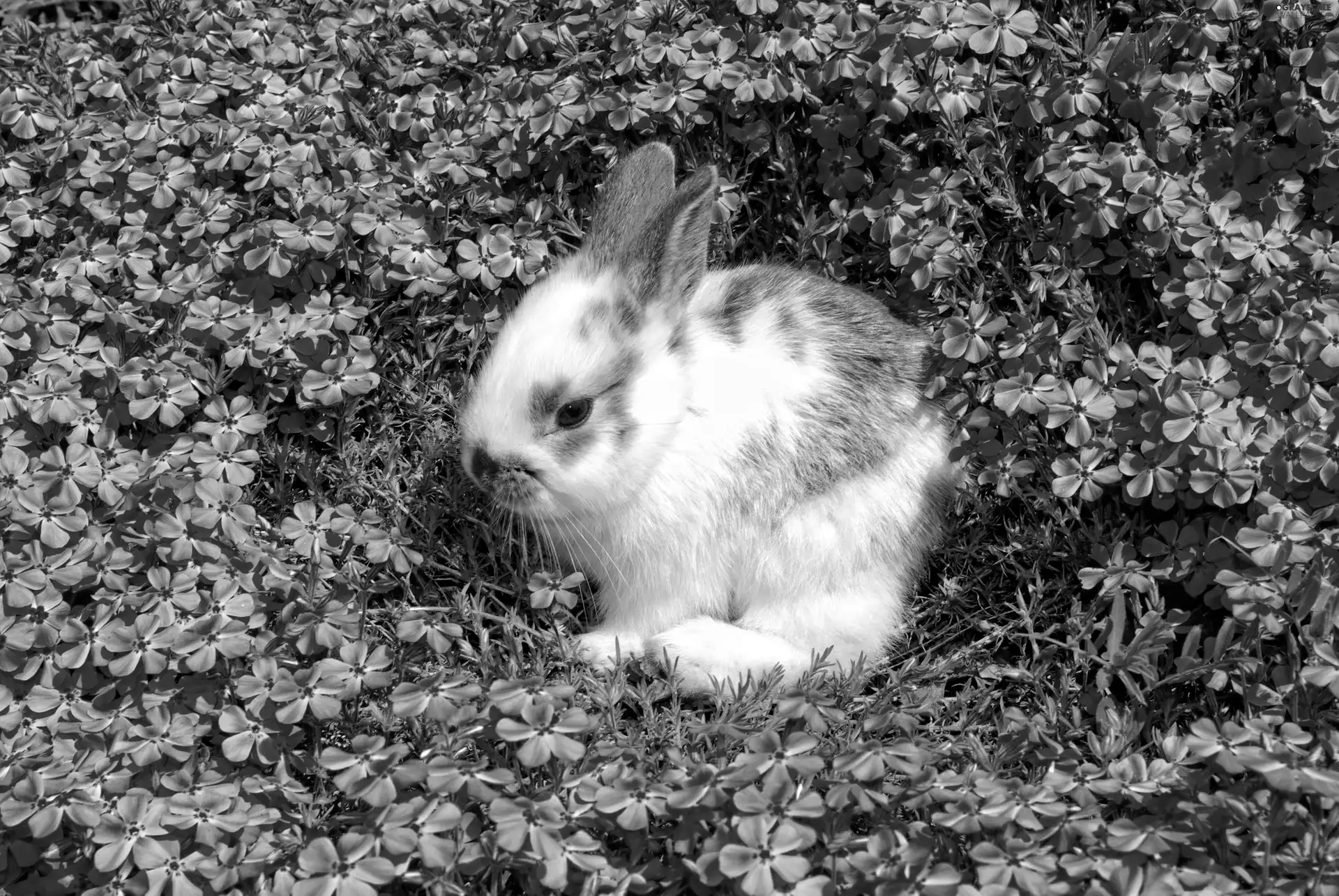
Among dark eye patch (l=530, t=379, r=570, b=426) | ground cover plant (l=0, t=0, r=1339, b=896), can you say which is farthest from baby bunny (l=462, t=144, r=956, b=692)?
ground cover plant (l=0, t=0, r=1339, b=896)

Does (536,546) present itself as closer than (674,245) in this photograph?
No

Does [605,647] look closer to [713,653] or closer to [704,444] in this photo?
[713,653]

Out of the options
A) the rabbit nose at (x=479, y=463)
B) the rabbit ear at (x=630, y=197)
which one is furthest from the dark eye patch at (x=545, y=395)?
the rabbit ear at (x=630, y=197)

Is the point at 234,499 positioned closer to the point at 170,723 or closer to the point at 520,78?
the point at 170,723

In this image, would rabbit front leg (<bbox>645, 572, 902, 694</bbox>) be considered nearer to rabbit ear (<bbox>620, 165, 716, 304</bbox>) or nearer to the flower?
rabbit ear (<bbox>620, 165, 716, 304</bbox>)

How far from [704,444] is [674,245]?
0.80m

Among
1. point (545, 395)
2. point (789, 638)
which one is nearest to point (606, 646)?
point (789, 638)

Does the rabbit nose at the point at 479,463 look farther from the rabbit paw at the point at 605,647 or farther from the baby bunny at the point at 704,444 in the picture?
the rabbit paw at the point at 605,647

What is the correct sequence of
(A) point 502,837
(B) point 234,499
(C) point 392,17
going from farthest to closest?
(C) point 392,17, (B) point 234,499, (A) point 502,837

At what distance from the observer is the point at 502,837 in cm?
353

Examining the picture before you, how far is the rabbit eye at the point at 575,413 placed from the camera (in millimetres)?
4668

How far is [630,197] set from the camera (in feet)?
16.4

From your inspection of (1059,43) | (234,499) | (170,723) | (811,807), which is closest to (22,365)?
(234,499)

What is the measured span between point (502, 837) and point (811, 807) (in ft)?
3.00
